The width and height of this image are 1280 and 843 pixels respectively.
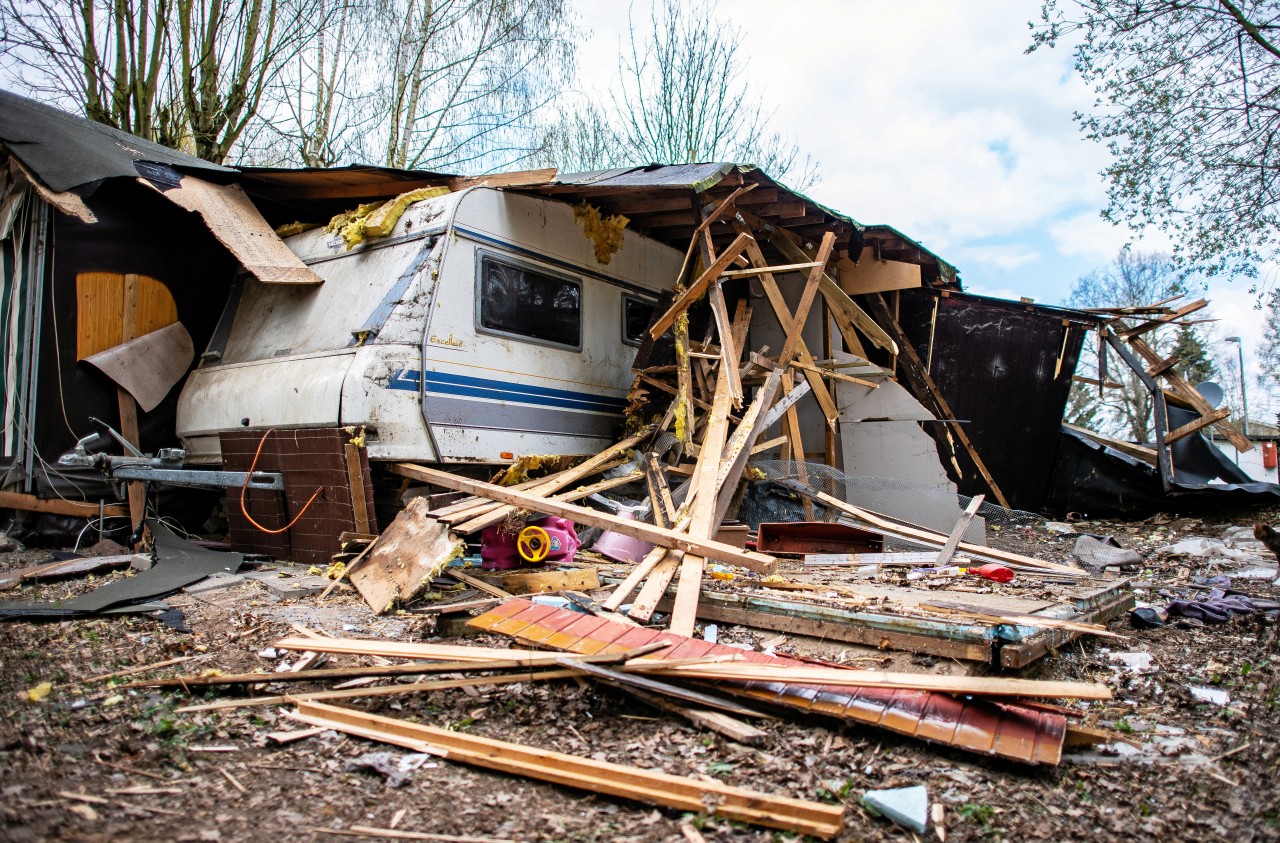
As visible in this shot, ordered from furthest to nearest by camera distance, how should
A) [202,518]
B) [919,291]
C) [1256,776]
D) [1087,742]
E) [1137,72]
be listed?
[1137,72], [919,291], [202,518], [1087,742], [1256,776]

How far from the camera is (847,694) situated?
2945 mm

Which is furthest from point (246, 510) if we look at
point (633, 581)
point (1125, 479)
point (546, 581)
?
point (1125, 479)

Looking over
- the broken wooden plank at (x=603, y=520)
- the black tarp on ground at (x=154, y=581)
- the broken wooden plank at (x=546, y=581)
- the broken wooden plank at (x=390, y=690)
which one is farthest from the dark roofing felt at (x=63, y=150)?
the broken wooden plank at (x=390, y=690)

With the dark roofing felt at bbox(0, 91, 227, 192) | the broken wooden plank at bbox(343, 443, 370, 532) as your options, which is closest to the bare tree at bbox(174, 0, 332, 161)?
the dark roofing felt at bbox(0, 91, 227, 192)

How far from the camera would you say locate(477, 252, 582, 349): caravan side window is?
6262mm

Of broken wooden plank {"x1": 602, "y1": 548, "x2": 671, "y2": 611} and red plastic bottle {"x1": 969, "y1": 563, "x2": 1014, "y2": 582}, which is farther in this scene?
red plastic bottle {"x1": 969, "y1": 563, "x2": 1014, "y2": 582}

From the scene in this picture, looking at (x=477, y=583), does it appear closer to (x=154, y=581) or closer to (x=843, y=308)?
(x=154, y=581)

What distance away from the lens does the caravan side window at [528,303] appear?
626cm

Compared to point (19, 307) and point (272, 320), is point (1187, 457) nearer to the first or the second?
point (272, 320)

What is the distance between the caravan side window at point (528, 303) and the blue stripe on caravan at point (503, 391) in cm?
44

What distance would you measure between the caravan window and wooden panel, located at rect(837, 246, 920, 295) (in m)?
2.77

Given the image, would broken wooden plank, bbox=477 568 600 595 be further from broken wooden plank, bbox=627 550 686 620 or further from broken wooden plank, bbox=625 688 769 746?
broken wooden plank, bbox=625 688 769 746

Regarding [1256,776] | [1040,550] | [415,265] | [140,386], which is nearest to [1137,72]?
[1040,550]

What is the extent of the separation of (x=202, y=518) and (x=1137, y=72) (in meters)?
12.8
